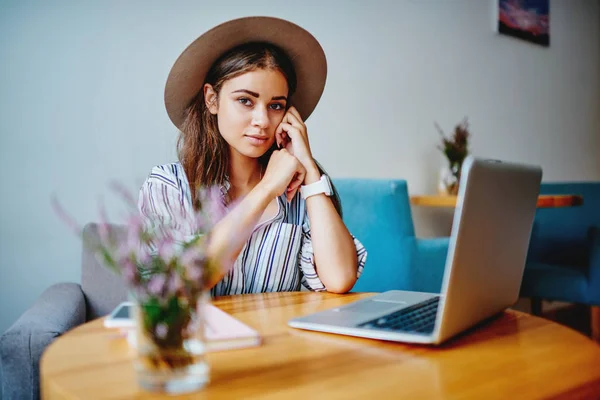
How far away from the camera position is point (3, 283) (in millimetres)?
1725

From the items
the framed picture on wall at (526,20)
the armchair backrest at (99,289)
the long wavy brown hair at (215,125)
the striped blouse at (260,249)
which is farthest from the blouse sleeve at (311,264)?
the framed picture on wall at (526,20)

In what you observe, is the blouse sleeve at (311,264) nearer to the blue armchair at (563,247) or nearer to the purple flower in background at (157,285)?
the purple flower in background at (157,285)

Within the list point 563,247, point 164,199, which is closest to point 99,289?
point 164,199

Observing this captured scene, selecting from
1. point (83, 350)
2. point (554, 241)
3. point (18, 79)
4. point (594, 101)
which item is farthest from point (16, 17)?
point (594, 101)

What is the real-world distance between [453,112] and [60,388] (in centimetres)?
293

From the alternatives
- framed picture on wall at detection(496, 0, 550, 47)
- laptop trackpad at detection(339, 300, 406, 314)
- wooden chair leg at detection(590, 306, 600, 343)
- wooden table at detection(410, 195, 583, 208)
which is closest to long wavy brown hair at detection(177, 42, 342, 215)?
laptop trackpad at detection(339, 300, 406, 314)

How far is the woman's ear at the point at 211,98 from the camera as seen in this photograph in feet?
4.55

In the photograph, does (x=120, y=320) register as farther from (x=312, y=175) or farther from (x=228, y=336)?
(x=312, y=175)

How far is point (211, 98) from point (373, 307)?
77 cm

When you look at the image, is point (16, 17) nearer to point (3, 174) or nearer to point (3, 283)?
point (3, 174)

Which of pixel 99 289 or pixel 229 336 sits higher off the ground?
pixel 229 336

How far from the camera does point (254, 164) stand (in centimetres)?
148

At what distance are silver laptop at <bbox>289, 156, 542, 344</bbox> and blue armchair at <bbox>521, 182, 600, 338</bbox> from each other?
6.14 feet

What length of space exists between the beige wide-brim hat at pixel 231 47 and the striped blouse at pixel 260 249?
0.20m
